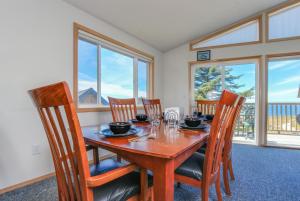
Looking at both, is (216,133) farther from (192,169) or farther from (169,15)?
(169,15)

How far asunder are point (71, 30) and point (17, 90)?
1048mm

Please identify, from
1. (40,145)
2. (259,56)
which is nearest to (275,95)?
(259,56)

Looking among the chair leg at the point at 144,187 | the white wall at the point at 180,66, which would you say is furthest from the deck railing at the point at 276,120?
the chair leg at the point at 144,187

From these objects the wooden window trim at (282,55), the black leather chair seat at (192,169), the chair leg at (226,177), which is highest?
the wooden window trim at (282,55)

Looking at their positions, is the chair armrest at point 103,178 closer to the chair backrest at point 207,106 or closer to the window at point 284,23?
the chair backrest at point 207,106

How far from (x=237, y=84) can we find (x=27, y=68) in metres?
3.95

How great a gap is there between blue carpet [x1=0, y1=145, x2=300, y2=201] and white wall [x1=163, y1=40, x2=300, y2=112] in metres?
2.06

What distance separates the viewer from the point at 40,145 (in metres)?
2.08

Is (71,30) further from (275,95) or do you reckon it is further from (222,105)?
(275,95)

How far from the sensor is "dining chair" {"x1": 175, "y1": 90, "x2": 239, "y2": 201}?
1120 millimetres

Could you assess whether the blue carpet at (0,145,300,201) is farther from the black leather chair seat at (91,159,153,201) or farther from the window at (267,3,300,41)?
the window at (267,3,300,41)

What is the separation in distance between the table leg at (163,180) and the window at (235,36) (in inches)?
155

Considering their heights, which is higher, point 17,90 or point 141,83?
point 141,83

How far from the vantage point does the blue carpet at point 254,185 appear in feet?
5.63
